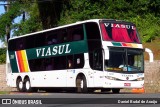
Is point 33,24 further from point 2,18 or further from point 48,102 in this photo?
point 48,102

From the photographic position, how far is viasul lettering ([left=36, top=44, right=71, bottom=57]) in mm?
30547

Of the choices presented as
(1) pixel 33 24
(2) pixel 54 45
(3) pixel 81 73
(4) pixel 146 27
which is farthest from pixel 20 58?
(1) pixel 33 24

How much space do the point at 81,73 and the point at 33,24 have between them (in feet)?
86.8

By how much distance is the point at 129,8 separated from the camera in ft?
164

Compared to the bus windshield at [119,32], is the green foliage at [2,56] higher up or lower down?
higher up

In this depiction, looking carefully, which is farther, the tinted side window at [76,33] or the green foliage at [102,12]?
the green foliage at [102,12]

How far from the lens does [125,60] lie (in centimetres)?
2844

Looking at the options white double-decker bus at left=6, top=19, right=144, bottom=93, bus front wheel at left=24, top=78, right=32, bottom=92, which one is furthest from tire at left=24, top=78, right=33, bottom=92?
white double-decker bus at left=6, top=19, right=144, bottom=93

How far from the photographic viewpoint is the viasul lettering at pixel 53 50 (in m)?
30.5

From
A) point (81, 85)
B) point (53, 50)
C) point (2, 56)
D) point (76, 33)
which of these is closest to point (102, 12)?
point (2, 56)

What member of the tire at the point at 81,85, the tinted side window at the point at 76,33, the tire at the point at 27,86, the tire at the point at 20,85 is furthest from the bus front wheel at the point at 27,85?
the tinted side window at the point at 76,33

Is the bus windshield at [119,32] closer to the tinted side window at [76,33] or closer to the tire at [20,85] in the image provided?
the tinted side window at [76,33]

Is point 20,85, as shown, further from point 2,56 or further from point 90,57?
point 2,56

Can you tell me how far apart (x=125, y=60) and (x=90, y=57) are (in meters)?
1.89
